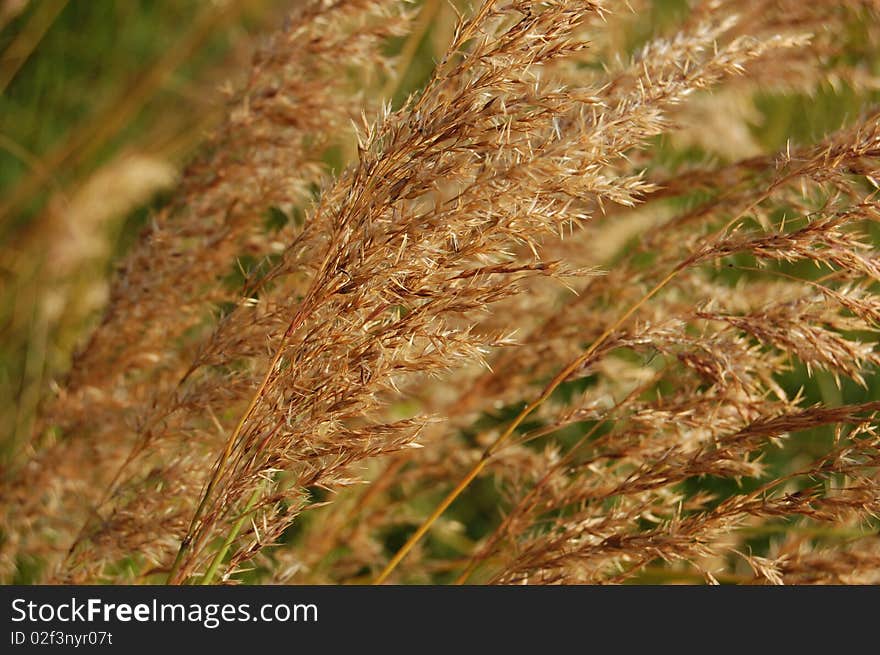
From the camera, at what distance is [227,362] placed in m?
1.68

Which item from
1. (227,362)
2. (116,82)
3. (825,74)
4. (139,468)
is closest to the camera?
(227,362)

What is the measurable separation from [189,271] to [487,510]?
1887mm

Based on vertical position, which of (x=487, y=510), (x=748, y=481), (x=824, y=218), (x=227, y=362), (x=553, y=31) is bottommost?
(x=748, y=481)

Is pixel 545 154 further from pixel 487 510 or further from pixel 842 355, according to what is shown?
pixel 487 510

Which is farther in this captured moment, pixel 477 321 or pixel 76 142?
pixel 76 142

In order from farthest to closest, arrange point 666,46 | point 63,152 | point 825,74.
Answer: point 63,152 < point 825,74 < point 666,46

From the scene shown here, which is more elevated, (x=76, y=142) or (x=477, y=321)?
(x=76, y=142)

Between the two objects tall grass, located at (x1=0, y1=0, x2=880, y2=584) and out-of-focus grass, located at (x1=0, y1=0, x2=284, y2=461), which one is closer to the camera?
tall grass, located at (x1=0, y1=0, x2=880, y2=584)

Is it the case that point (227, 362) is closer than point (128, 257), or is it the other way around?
point (227, 362)

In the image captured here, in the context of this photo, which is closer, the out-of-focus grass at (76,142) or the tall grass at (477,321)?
the tall grass at (477,321)

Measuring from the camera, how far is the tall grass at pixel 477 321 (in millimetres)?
1323

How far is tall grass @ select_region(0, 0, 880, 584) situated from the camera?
4.34 ft

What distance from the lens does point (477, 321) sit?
157 cm
